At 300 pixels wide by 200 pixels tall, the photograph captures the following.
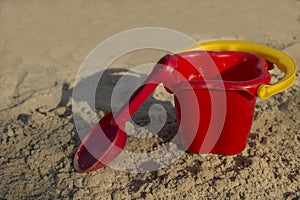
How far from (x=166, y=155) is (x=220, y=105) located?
0.32m

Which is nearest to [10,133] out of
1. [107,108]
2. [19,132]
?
[19,132]

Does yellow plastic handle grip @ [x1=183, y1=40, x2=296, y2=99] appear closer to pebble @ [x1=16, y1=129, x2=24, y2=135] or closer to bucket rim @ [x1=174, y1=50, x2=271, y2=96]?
bucket rim @ [x1=174, y1=50, x2=271, y2=96]

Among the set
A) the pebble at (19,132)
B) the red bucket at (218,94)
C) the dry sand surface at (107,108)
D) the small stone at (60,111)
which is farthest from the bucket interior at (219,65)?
the pebble at (19,132)

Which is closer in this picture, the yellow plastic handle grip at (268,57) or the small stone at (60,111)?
the yellow plastic handle grip at (268,57)

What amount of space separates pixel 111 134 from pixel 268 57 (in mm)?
701

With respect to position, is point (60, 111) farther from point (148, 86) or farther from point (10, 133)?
point (148, 86)

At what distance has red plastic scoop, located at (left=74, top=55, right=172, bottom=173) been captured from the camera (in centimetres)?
166

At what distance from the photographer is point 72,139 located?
1.94 metres

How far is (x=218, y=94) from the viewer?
5.24 feet

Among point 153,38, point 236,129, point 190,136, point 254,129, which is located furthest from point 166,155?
point 153,38

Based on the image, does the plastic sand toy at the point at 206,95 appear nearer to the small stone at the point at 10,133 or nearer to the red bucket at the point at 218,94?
the red bucket at the point at 218,94

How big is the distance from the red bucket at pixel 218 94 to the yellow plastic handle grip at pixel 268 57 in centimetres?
4

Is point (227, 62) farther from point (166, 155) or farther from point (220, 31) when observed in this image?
point (220, 31)

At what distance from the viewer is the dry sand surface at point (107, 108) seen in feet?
5.49
